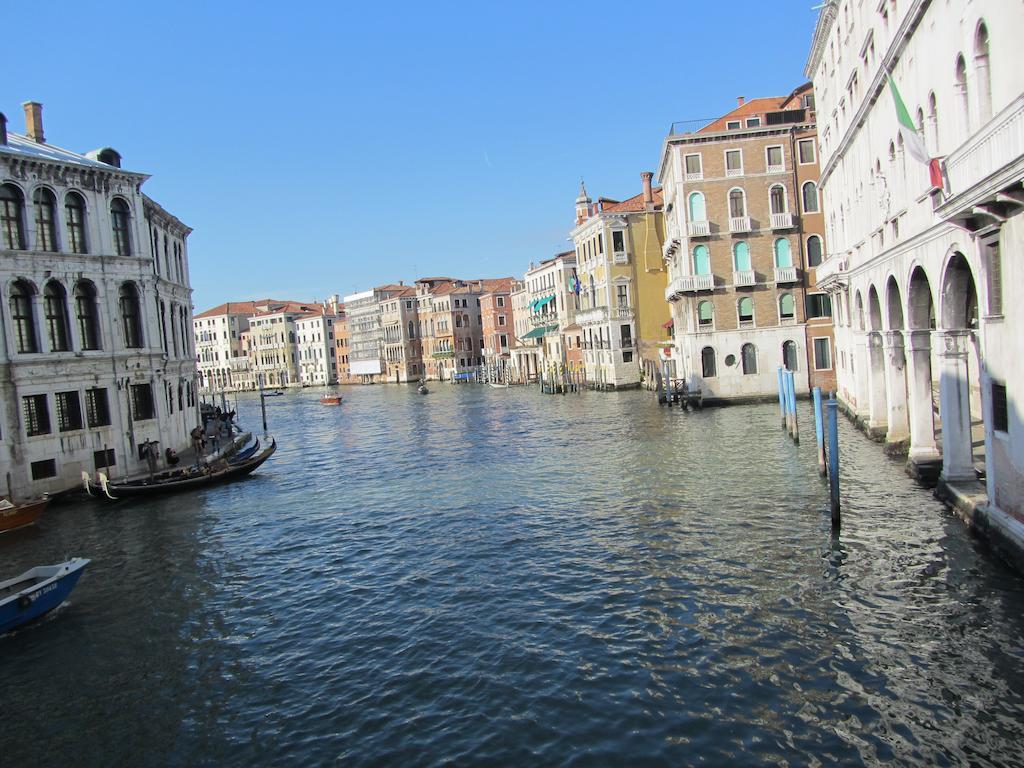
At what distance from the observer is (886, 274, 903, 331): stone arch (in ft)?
55.1

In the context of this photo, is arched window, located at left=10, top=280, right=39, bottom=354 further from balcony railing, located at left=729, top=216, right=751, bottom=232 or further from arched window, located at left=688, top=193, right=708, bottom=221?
balcony railing, located at left=729, top=216, right=751, bottom=232

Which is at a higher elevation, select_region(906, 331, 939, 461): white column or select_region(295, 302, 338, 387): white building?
select_region(295, 302, 338, 387): white building

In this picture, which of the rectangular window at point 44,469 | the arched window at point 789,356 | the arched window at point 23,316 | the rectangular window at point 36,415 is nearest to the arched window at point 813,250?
the arched window at point 789,356

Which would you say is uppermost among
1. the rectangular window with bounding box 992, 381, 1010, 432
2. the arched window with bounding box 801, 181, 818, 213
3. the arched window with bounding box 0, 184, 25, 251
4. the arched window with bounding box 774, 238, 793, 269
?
the arched window with bounding box 801, 181, 818, 213

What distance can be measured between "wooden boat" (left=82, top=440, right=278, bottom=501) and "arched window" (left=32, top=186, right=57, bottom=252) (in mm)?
6209

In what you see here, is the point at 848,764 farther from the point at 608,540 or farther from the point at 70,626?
the point at 70,626

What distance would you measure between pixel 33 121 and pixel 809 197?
93.8 ft

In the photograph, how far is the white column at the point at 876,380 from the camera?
64.1 feet

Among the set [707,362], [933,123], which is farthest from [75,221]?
[707,362]

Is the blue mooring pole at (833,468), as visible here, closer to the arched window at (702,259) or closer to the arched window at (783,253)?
the arched window at (702,259)

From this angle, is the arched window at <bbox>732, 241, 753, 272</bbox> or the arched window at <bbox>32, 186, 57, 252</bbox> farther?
the arched window at <bbox>732, 241, 753, 272</bbox>

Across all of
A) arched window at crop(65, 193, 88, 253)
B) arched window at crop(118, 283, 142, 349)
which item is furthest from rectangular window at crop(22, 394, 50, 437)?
arched window at crop(65, 193, 88, 253)

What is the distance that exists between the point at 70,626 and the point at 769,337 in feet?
95.3

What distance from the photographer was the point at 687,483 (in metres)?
→ 18.5
